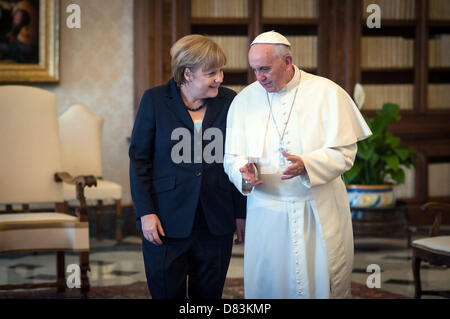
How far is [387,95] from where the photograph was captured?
709 cm

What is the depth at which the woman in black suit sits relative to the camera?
7.92ft

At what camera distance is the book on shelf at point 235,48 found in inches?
264

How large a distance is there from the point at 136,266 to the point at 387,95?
3545 millimetres

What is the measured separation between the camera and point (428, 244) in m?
3.50

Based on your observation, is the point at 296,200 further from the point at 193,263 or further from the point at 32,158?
the point at 32,158

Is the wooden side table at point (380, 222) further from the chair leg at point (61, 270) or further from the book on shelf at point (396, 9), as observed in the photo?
the chair leg at point (61, 270)

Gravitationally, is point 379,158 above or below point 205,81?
below

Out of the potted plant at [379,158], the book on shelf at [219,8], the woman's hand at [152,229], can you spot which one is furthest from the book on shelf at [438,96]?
the woman's hand at [152,229]

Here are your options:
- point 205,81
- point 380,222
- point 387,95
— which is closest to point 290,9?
point 387,95

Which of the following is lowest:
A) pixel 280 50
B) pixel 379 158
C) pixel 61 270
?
pixel 61 270

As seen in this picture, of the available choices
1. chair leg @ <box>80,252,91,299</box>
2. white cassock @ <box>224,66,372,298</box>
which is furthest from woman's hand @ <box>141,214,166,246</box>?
chair leg @ <box>80,252,91,299</box>

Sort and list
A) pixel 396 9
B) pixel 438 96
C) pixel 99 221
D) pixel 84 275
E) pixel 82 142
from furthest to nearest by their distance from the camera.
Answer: pixel 438 96
pixel 396 9
pixel 99 221
pixel 82 142
pixel 84 275

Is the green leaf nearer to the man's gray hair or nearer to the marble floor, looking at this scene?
the marble floor
